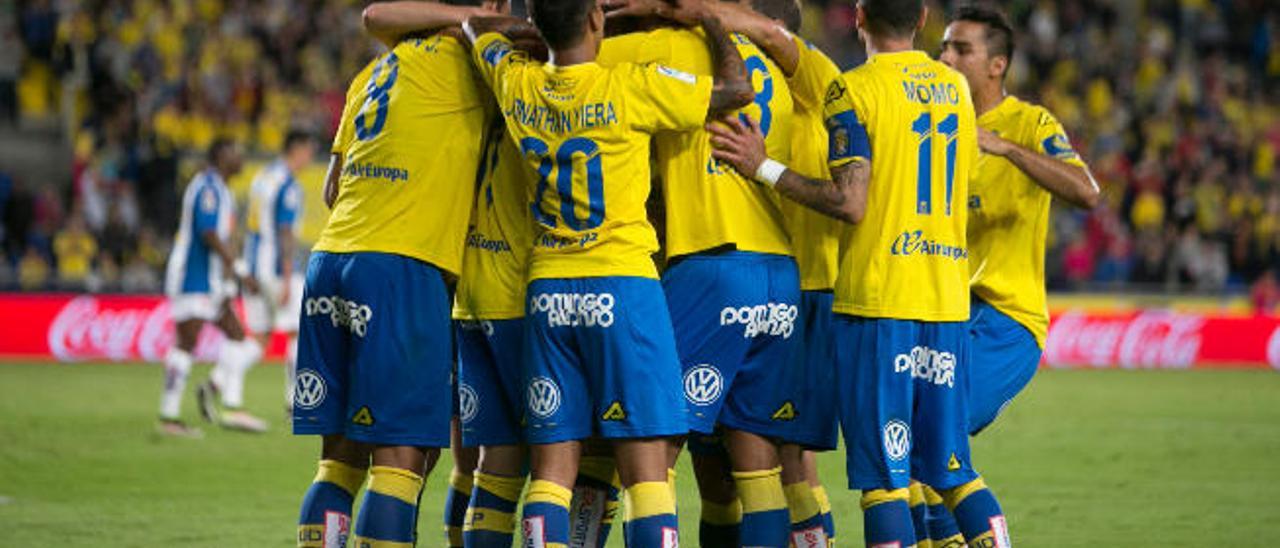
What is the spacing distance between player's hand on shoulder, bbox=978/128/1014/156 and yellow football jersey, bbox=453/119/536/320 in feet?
6.32

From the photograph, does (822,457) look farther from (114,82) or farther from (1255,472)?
(114,82)

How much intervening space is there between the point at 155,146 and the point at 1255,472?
719 inches

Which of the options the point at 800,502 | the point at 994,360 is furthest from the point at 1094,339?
the point at 800,502

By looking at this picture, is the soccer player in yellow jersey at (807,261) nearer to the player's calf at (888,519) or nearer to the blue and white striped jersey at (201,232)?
the player's calf at (888,519)

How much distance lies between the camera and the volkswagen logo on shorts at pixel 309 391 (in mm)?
6902

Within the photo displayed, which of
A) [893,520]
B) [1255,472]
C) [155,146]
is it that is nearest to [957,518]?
[893,520]

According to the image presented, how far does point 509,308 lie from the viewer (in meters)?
6.92

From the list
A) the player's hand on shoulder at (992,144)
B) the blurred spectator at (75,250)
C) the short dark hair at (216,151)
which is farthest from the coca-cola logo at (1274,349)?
the player's hand on shoulder at (992,144)

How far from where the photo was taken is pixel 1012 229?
780 cm

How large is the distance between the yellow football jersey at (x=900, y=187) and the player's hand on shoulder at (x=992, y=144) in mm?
610

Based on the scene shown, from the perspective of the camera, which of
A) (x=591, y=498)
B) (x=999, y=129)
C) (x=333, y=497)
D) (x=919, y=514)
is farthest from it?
(x=999, y=129)

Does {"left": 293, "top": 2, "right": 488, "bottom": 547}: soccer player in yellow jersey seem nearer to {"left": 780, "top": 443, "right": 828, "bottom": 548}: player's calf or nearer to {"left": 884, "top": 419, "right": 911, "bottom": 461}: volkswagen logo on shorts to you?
{"left": 780, "top": 443, "right": 828, "bottom": 548}: player's calf

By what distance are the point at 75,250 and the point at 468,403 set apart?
19276 mm

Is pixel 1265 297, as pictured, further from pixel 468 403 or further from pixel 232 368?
pixel 468 403
